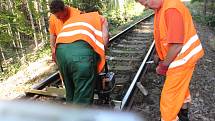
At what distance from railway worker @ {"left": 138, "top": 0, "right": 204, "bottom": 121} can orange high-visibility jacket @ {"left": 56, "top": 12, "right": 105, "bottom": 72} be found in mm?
670

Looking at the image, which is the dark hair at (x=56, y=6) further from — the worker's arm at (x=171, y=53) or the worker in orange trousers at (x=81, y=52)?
the worker's arm at (x=171, y=53)

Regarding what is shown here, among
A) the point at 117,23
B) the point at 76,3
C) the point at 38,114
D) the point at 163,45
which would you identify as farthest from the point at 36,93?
the point at 117,23

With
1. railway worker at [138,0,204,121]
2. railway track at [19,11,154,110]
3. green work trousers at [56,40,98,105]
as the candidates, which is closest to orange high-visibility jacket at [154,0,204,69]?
railway worker at [138,0,204,121]

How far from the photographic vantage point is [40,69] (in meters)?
8.95

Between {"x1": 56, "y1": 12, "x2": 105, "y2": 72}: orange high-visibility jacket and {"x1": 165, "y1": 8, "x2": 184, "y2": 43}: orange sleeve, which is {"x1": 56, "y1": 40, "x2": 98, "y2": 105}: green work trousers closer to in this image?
{"x1": 56, "y1": 12, "x2": 105, "y2": 72}: orange high-visibility jacket

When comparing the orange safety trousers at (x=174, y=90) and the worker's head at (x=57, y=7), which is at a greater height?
the worker's head at (x=57, y=7)

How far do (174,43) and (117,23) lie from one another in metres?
18.4

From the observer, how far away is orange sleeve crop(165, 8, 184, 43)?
3.60 meters

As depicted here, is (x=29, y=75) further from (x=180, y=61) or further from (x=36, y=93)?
(x=180, y=61)

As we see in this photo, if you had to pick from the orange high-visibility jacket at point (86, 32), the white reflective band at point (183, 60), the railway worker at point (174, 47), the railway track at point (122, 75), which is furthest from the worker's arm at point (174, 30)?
the railway track at point (122, 75)

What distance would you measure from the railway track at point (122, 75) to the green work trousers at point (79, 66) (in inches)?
48.2

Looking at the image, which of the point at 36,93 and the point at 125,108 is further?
the point at 36,93

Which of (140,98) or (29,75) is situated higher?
(140,98)

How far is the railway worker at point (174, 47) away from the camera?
3.64 meters
